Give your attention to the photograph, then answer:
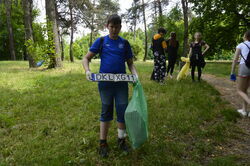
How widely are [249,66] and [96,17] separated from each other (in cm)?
2077

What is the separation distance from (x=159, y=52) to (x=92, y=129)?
421cm

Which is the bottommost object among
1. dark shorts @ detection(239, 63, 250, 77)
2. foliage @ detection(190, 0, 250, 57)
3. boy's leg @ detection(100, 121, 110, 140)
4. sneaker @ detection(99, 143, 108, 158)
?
sneaker @ detection(99, 143, 108, 158)

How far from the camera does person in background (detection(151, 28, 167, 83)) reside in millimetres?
6887

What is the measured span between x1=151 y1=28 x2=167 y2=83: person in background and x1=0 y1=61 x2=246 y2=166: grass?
1.32 meters

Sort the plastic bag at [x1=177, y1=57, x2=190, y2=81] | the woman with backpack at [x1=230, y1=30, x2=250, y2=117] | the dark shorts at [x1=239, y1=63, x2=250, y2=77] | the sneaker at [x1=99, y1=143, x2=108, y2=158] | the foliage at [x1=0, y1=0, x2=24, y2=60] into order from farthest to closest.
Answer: the foliage at [x1=0, y1=0, x2=24, y2=60], the plastic bag at [x1=177, y1=57, x2=190, y2=81], the dark shorts at [x1=239, y1=63, x2=250, y2=77], the woman with backpack at [x1=230, y1=30, x2=250, y2=117], the sneaker at [x1=99, y1=143, x2=108, y2=158]

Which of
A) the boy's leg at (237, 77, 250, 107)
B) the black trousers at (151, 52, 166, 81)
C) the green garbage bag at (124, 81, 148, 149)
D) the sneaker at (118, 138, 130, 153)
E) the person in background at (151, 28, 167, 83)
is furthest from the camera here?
the black trousers at (151, 52, 166, 81)

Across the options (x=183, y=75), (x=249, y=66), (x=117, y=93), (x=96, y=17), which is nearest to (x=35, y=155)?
(x=117, y=93)

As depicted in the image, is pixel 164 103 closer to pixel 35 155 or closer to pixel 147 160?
pixel 147 160

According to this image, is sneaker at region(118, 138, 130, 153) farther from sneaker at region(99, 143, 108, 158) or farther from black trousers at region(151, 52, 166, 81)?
black trousers at region(151, 52, 166, 81)

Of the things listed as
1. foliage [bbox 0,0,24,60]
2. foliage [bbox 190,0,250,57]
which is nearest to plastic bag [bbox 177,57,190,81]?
foliage [bbox 190,0,250,57]

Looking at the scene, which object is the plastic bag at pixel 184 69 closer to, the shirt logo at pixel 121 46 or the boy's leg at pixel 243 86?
the boy's leg at pixel 243 86

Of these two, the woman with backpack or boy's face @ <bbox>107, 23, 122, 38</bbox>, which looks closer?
boy's face @ <bbox>107, 23, 122, 38</bbox>

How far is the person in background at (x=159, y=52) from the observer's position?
6.89 m

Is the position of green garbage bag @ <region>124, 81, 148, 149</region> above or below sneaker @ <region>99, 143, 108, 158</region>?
above
